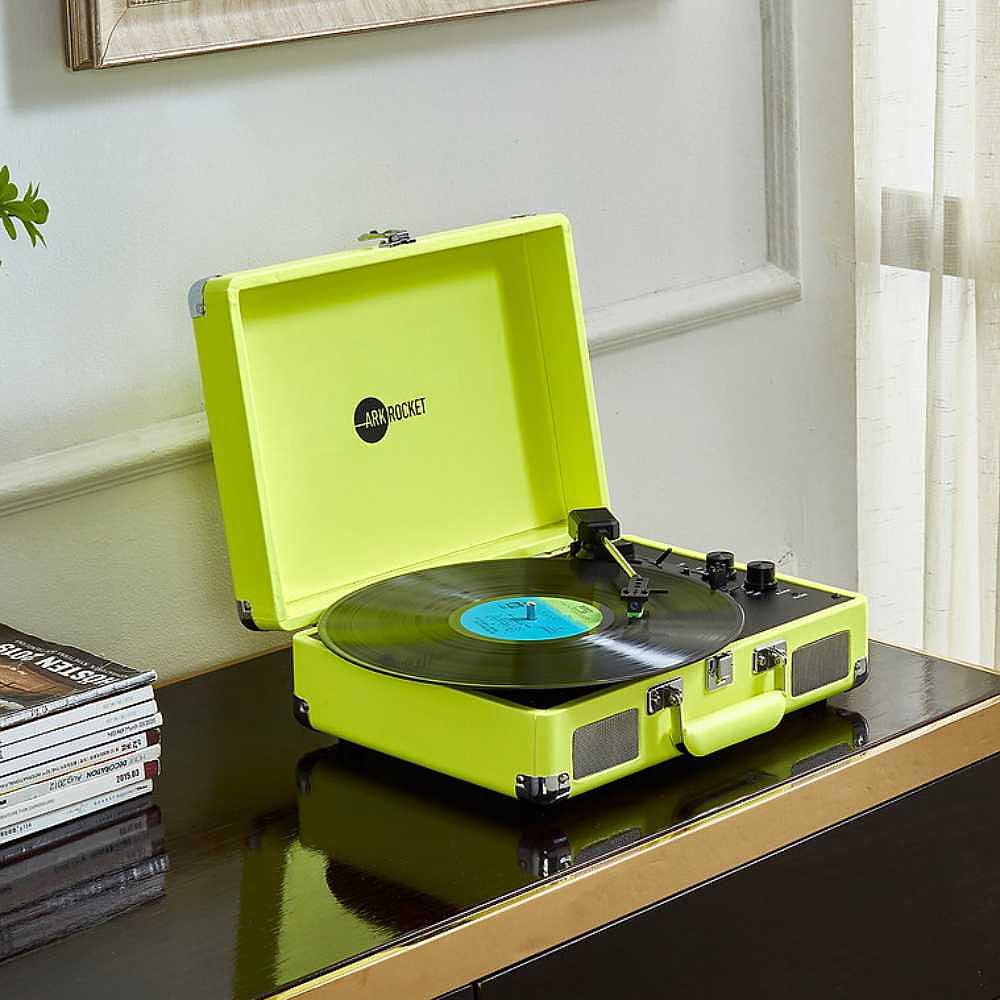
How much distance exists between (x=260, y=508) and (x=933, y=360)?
0.97 m

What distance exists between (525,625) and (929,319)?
0.94m

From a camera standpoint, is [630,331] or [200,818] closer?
[200,818]

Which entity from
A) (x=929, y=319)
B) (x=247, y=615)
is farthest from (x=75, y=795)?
(x=929, y=319)

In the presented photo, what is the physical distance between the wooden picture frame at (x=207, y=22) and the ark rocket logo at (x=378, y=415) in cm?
31

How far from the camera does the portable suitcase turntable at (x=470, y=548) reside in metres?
1.15

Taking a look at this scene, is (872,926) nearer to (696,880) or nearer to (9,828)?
(696,880)

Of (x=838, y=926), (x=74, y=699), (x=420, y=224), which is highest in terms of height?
(x=420, y=224)

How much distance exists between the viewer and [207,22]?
1373 millimetres

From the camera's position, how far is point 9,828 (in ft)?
3.69

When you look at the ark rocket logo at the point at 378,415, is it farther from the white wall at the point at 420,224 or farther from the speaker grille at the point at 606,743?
the speaker grille at the point at 606,743

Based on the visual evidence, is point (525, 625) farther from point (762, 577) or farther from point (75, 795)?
point (75, 795)

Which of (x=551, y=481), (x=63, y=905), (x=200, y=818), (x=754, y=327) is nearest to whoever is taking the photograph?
(x=63, y=905)

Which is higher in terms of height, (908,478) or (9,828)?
(9,828)

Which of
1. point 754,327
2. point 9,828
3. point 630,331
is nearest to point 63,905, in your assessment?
point 9,828
